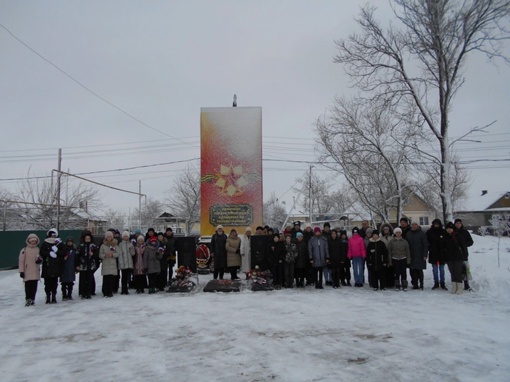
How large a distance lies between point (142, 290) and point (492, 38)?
11539 millimetres

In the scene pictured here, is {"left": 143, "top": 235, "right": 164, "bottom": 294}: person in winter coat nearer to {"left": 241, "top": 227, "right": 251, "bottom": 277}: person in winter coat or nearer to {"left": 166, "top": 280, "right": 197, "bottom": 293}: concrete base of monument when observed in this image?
{"left": 166, "top": 280, "right": 197, "bottom": 293}: concrete base of monument

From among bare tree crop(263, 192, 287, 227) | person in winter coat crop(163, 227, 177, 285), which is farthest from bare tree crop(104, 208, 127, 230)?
bare tree crop(263, 192, 287, 227)

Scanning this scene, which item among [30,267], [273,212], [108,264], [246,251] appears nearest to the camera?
[30,267]

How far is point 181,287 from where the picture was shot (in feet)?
33.2

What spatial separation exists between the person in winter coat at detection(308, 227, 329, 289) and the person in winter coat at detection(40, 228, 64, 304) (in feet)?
20.0

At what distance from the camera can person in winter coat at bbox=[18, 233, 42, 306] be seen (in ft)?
28.1

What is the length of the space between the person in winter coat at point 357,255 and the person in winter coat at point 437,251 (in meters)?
1.62

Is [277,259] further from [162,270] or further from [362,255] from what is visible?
[162,270]

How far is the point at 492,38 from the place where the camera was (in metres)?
10.7

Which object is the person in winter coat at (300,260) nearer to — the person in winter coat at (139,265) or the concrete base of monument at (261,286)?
the concrete base of monument at (261,286)

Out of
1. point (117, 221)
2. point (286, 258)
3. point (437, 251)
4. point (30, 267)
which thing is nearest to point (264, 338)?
point (286, 258)

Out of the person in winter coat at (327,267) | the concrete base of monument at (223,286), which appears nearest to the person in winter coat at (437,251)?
the person in winter coat at (327,267)

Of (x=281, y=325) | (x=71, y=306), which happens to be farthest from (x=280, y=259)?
(x=71, y=306)

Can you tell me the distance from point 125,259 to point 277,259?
3.90 m
